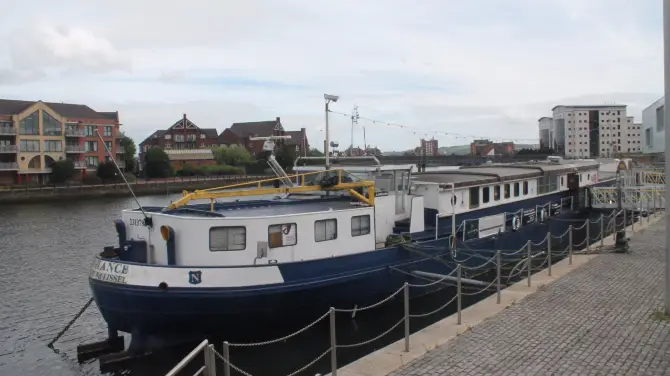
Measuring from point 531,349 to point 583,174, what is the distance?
2715 centimetres

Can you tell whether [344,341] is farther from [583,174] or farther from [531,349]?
[583,174]

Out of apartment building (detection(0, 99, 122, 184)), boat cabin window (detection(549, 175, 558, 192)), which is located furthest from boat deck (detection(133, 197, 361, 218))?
apartment building (detection(0, 99, 122, 184))

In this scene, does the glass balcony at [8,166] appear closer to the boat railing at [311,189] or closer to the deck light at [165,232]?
the boat railing at [311,189]

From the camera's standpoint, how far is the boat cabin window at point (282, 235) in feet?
51.7

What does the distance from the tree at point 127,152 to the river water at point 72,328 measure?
64.5 m

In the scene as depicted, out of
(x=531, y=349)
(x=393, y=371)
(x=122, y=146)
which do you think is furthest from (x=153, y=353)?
(x=122, y=146)

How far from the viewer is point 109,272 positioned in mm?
14477

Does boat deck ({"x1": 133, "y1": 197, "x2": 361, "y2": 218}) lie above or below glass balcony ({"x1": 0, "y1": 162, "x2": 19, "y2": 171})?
below

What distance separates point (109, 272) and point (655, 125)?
245ft

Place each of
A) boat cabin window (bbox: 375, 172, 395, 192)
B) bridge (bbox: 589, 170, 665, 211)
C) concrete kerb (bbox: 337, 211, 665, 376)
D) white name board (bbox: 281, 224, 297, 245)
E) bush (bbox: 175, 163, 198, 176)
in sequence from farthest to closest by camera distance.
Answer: bush (bbox: 175, 163, 198, 176)
bridge (bbox: 589, 170, 665, 211)
boat cabin window (bbox: 375, 172, 395, 192)
white name board (bbox: 281, 224, 297, 245)
concrete kerb (bbox: 337, 211, 665, 376)

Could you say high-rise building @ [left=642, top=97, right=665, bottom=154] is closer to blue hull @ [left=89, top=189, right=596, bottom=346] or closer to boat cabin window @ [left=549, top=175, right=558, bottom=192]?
boat cabin window @ [left=549, top=175, right=558, bottom=192]

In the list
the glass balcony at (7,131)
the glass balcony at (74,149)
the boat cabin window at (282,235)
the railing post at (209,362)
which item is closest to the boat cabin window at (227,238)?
the boat cabin window at (282,235)

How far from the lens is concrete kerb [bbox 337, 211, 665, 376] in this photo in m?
10.3

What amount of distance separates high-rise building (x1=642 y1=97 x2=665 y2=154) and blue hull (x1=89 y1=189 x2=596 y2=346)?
5710 centimetres
